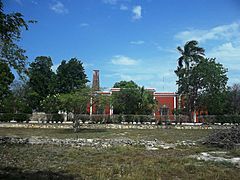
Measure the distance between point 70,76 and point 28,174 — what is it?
4328 cm

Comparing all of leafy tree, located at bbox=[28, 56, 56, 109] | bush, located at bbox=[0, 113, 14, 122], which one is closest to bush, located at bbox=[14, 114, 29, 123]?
bush, located at bbox=[0, 113, 14, 122]

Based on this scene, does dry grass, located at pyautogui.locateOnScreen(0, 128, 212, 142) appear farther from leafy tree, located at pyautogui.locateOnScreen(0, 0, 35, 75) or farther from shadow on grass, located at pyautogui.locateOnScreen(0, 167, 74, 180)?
leafy tree, located at pyautogui.locateOnScreen(0, 0, 35, 75)

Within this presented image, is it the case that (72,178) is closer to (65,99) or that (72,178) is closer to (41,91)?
(65,99)

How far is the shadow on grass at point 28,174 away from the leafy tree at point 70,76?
4081 cm

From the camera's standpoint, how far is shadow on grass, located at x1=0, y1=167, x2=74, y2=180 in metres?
6.21

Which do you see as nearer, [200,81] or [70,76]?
[200,81]

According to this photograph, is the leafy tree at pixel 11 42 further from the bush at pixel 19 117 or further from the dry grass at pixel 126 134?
the bush at pixel 19 117

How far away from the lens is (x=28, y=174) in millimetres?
6512

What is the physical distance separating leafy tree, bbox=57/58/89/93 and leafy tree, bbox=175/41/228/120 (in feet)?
60.4

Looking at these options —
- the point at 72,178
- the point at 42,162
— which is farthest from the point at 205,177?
the point at 42,162

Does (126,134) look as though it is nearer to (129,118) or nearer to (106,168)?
(106,168)

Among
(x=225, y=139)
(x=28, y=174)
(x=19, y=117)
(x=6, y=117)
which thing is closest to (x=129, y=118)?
(x=19, y=117)

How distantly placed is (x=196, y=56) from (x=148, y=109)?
423 inches

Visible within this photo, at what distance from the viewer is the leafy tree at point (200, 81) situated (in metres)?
36.3
